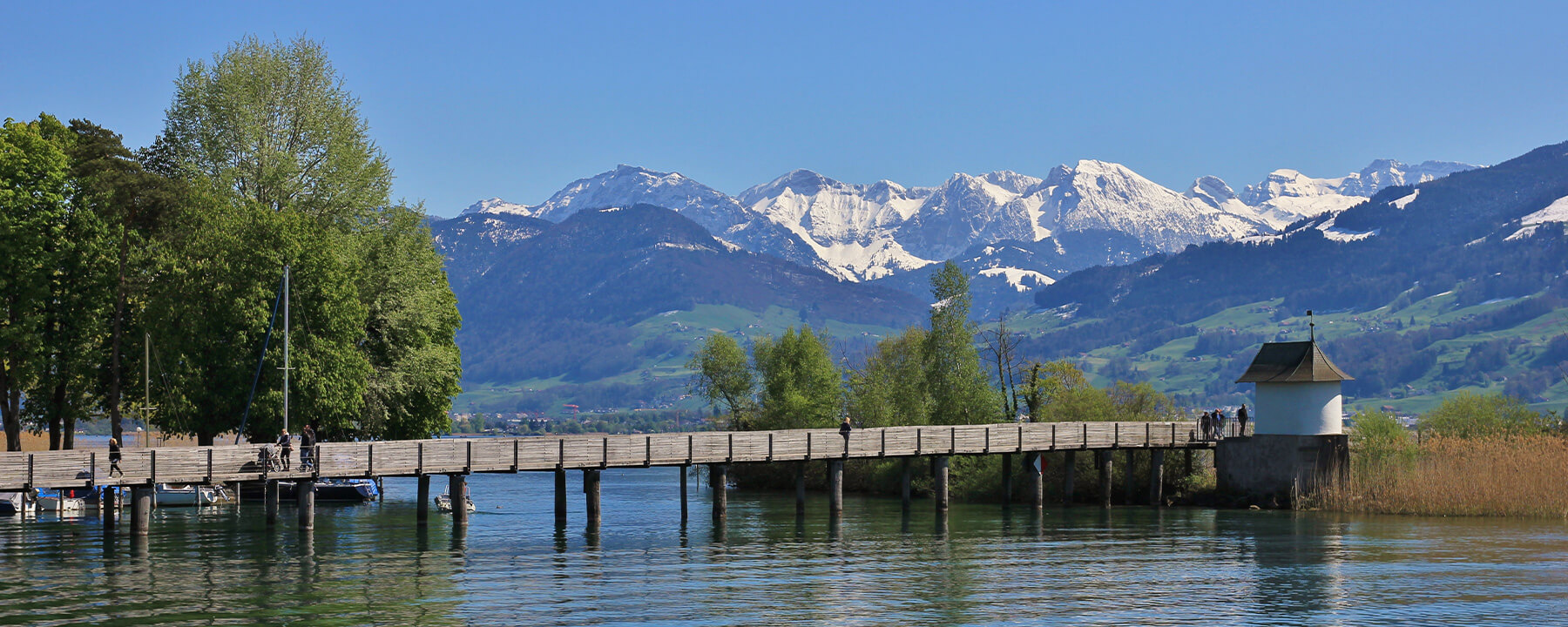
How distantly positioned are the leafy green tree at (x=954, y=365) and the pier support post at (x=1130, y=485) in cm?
1292

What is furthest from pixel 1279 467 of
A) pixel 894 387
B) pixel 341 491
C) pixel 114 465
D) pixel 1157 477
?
pixel 341 491

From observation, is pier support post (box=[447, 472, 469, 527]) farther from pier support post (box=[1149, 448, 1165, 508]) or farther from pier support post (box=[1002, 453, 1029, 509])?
pier support post (box=[1149, 448, 1165, 508])

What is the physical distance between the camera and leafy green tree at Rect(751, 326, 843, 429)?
9869cm

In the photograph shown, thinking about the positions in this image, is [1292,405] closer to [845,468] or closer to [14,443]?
[845,468]

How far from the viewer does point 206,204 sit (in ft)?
208

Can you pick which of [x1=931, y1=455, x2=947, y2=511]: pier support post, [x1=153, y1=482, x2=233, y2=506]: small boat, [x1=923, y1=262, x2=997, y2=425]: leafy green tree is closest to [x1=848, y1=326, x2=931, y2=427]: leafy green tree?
[x1=923, y1=262, x2=997, y2=425]: leafy green tree

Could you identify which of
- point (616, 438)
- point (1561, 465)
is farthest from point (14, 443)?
point (1561, 465)

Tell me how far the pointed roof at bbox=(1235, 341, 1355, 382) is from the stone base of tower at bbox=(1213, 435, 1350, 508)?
2.70 meters

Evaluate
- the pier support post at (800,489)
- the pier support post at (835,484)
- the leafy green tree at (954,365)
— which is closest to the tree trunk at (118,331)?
the pier support post at (800,489)

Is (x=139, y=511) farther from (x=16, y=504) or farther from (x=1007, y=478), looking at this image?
(x=1007, y=478)

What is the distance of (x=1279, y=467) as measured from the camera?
2596 inches

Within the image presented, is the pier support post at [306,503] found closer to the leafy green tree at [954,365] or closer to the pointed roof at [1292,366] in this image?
the pointed roof at [1292,366]

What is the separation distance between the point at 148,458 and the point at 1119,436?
43008mm

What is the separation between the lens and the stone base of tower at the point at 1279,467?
64.5 m
